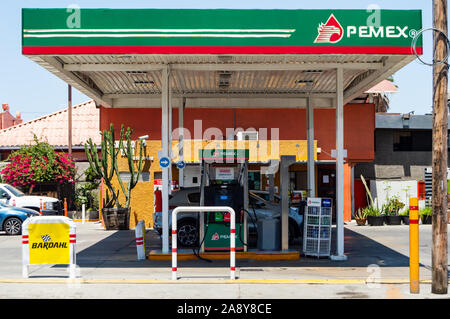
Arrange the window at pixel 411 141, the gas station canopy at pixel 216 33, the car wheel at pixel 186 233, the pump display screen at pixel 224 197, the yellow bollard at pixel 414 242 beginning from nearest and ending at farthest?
the yellow bollard at pixel 414 242
the gas station canopy at pixel 216 33
the pump display screen at pixel 224 197
the car wheel at pixel 186 233
the window at pixel 411 141

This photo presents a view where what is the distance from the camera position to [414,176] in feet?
90.9

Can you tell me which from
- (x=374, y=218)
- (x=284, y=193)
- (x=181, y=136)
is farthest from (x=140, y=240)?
(x=374, y=218)

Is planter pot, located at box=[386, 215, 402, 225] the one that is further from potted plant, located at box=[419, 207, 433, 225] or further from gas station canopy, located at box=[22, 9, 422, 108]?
gas station canopy, located at box=[22, 9, 422, 108]

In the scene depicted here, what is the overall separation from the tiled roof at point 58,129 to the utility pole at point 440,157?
113ft

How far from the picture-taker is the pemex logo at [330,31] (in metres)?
12.2

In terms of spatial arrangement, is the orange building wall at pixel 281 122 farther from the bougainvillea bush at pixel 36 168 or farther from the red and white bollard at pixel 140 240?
the red and white bollard at pixel 140 240

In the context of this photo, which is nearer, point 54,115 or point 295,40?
point 295,40

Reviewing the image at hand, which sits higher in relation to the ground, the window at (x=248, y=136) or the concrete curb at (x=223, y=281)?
the window at (x=248, y=136)

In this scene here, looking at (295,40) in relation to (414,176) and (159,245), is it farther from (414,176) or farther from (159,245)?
(414,176)

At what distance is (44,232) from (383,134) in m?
19.5

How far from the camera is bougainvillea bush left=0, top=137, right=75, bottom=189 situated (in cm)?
2739

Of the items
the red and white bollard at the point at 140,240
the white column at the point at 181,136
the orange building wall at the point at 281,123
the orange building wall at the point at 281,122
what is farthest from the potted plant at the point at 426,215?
the red and white bollard at the point at 140,240

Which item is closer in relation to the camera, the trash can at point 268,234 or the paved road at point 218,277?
the paved road at point 218,277
